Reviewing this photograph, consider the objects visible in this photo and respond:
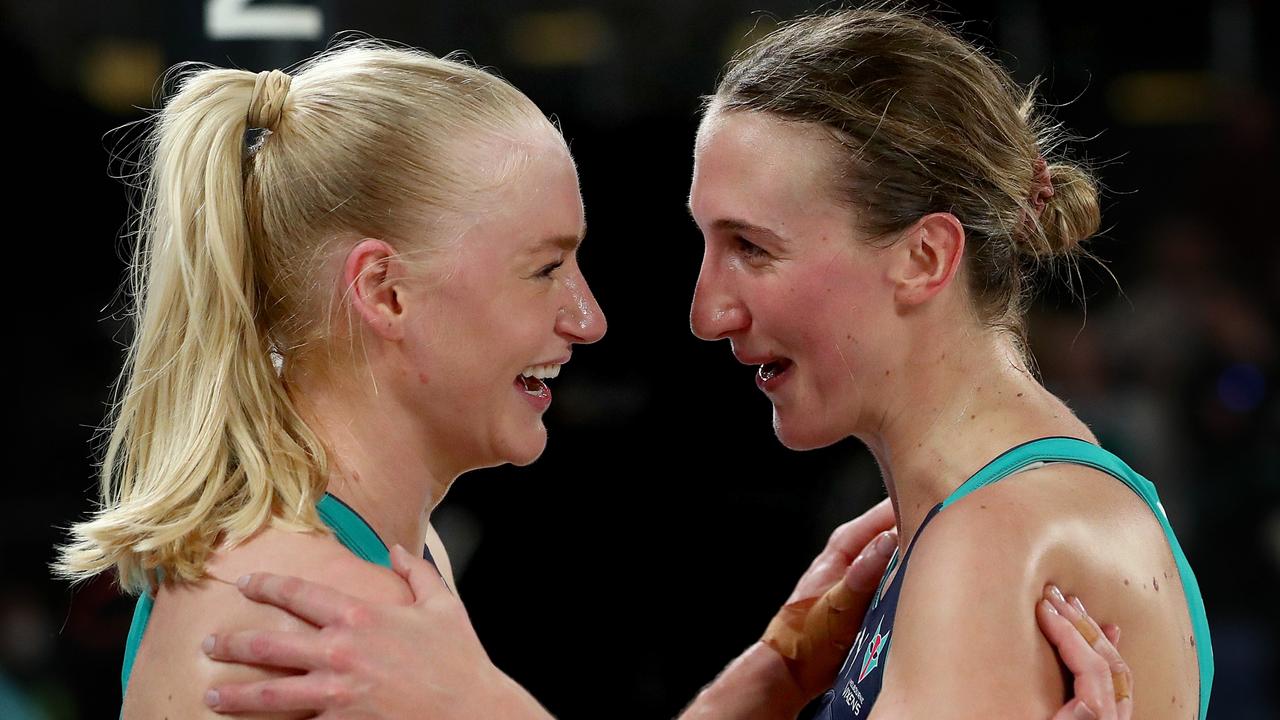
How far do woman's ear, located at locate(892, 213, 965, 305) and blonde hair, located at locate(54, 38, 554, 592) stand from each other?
0.44 metres

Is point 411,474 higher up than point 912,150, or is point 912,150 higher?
point 912,150

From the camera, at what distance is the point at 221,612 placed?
1.15 meters

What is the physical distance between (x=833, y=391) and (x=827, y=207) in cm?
21

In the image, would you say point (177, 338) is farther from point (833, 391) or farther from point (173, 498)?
point (833, 391)

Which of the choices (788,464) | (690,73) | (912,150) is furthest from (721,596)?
(912,150)

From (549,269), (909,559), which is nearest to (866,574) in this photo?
(909,559)

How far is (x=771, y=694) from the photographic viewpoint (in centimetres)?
171

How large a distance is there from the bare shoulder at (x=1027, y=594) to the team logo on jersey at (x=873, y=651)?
0.10m

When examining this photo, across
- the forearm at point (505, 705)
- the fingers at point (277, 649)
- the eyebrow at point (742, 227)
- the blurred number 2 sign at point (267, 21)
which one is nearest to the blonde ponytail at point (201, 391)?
the fingers at point (277, 649)

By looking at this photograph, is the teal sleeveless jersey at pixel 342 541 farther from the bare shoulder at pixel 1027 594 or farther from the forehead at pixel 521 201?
the bare shoulder at pixel 1027 594

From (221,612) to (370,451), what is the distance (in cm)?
25

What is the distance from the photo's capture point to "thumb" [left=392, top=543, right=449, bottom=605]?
3.92 ft

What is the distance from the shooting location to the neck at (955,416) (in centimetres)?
136

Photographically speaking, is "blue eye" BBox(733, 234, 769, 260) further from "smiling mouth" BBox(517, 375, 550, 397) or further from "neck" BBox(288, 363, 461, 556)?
"neck" BBox(288, 363, 461, 556)
